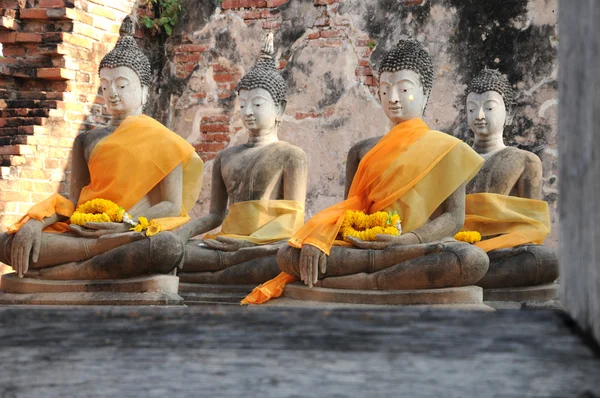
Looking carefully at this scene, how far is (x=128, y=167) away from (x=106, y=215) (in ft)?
1.22

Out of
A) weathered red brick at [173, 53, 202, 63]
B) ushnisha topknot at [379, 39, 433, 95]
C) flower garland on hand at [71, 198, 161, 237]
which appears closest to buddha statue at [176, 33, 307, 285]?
flower garland on hand at [71, 198, 161, 237]

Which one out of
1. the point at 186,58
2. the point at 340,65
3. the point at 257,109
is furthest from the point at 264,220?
the point at 186,58

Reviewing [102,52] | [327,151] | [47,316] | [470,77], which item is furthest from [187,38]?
[47,316]

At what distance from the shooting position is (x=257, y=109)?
6789 mm

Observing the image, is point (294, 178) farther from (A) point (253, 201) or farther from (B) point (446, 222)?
(B) point (446, 222)

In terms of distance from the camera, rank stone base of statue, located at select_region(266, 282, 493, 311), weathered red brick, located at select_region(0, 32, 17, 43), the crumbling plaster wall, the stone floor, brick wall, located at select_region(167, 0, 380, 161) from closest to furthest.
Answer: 1. the stone floor
2. stone base of statue, located at select_region(266, 282, 493, 311)
3. the crumbling plaster wall
4. weathered red brick, located at select_region(0, 32, 17, 43)
5. brick wall, located at select_region(167, 0, 380, 161)

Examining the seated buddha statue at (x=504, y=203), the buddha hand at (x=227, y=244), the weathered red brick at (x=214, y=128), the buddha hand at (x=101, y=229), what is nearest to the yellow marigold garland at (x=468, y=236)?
the seated buddha statue at (x=504, y=203)

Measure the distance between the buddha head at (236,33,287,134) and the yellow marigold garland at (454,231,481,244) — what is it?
1.59 m

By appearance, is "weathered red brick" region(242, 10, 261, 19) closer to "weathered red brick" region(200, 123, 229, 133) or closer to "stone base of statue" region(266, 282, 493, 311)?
"weathered red brick" region(200, 123, 229, 133)

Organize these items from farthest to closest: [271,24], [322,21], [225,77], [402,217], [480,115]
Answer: [225,77]
[271,24]
[322,21]
[480,115]
[402,217]

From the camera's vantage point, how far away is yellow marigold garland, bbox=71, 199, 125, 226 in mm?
6164

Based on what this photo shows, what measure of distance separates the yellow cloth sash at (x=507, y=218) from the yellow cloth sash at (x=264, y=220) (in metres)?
1.08

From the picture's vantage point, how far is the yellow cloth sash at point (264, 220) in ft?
21.2

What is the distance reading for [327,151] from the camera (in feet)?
28.5
